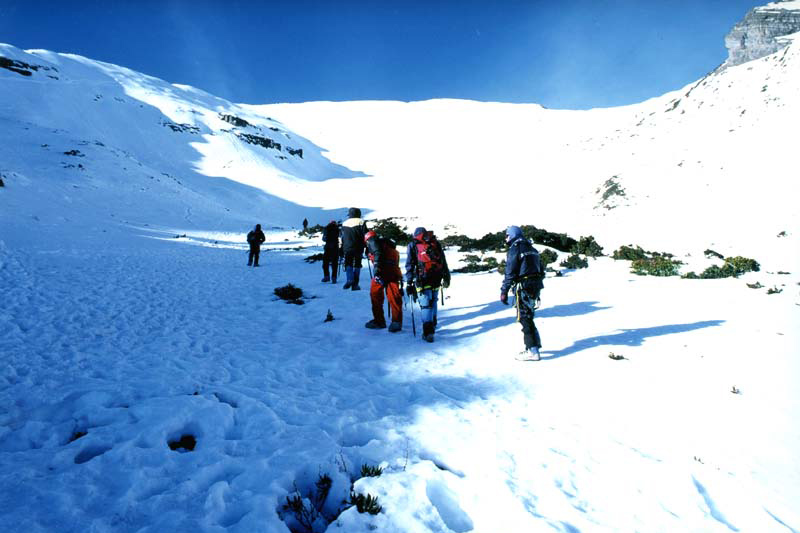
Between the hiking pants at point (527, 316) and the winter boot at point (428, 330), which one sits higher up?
the hiking pants at point (527, 316)

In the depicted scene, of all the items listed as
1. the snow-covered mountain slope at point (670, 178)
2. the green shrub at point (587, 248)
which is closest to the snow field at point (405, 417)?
the green shrub at point (587, 248)

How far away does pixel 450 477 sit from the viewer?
317cm

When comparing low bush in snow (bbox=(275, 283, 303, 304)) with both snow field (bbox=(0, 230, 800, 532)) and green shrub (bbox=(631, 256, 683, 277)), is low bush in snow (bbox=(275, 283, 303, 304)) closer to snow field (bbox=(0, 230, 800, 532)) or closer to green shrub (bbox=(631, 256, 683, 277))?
snow field (bbox=(0, 230, 800, 532))

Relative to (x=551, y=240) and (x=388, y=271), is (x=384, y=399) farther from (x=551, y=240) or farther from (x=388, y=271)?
(x=551, y=240)

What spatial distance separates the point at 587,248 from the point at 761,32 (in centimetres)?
5595

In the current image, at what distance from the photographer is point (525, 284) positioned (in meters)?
6.29

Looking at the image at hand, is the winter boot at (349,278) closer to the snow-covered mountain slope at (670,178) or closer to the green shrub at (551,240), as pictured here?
the green shrub at (551,240)

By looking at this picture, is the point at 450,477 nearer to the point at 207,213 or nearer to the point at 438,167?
the point at 207,213

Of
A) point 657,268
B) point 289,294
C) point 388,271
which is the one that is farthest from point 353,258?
point 657,268

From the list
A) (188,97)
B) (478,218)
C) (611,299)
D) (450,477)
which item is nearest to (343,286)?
(611,299)

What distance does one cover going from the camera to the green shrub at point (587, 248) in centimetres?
1633

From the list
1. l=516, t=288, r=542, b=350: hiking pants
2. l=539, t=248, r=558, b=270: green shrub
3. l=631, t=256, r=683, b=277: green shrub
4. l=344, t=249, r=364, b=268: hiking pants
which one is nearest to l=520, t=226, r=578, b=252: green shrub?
l=539, t=248, r=558, b=270: green shrub

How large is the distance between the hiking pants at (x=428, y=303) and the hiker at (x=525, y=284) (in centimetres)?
140

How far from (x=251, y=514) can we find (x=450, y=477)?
160 cm
